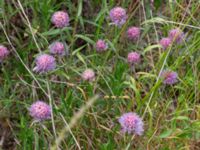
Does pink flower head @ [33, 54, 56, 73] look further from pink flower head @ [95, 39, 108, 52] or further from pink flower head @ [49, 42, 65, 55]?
pink flower head @ [95, 39, 108, 52]

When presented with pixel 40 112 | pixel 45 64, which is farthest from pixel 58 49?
pixel 40 112

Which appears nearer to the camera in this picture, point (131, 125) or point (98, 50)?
point (131, 125)

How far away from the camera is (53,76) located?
1565 mm

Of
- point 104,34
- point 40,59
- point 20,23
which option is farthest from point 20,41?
point 40,59

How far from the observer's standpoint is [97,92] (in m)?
1.46

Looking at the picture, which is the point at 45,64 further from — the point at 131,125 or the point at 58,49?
the point at 131,125

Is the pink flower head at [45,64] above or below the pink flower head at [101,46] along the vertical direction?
above

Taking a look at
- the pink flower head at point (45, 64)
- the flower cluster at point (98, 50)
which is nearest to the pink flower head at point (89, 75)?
the flower cluster at point (98, 50)

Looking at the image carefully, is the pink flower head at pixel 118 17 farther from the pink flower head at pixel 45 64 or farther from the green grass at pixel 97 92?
the pink flower head at pixel 45 64

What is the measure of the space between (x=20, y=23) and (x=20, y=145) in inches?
23.0

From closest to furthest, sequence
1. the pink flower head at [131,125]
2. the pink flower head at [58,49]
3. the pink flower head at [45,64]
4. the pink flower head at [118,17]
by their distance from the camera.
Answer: the pink flower head at [131,125]
the pink flower head at [45,64]
the pink flower head at [58,49]
the pink flower head at [118,17]

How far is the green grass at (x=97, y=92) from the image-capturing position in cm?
131

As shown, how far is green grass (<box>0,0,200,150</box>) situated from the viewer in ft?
4.31

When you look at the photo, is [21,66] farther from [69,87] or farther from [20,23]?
[20,23]
